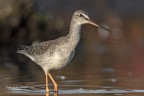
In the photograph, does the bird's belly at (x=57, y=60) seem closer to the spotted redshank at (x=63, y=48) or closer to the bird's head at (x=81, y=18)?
the spotted redshank at (x=63, y=48)

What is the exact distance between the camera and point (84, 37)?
26.1 m

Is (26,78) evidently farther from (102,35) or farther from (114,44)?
(102,35)

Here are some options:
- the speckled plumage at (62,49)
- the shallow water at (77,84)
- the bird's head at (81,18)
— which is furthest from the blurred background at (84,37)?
the bird's head at (81,18)

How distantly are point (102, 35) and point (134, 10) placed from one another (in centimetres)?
679

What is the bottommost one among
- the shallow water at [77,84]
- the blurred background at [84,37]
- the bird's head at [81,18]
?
the shallow water at [77,84]

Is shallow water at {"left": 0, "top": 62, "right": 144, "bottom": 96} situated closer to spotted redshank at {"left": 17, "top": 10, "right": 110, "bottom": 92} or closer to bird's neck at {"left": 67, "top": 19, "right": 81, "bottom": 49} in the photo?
spotted redshank at {"left": 17, "top": 10, "right": 110, "bottom": 92}

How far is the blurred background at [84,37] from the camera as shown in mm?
17328

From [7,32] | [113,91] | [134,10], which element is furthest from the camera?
[134,10]

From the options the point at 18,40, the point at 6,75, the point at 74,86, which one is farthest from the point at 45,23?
the point at 74,86

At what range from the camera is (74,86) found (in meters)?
14.8

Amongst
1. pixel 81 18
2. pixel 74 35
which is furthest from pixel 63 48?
pixel 81 18

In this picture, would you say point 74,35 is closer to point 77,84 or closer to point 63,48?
point 63,48

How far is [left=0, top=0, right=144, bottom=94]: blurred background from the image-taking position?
17.3 metres

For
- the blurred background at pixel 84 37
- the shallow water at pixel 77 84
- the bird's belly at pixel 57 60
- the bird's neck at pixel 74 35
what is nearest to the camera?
the shallow water at pixel 77 84
